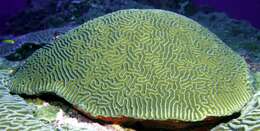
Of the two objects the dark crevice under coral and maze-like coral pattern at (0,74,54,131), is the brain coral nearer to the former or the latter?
the dark crevice under coral

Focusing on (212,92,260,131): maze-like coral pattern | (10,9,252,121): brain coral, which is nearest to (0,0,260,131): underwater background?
(212,92,260,131): maze-like coral pattern

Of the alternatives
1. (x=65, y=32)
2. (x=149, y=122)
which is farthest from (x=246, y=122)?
(x=65, y=32)

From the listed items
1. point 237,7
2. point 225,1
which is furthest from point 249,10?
point 225,1

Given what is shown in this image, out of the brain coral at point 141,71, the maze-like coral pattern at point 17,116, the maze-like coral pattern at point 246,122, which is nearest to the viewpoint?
the maze-like coral pattern at point 17,116

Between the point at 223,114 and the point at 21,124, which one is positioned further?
the point at 223,114

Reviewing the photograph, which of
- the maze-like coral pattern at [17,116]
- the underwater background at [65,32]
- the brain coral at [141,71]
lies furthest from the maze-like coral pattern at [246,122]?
the maze-like coral pattern at [17,116]

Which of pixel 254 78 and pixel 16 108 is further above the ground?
pixel 254 78

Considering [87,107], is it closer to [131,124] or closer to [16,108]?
[131,124]

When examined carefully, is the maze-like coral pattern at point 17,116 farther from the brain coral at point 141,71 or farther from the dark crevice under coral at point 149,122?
A: the dark crevice under coral at point 149,122
